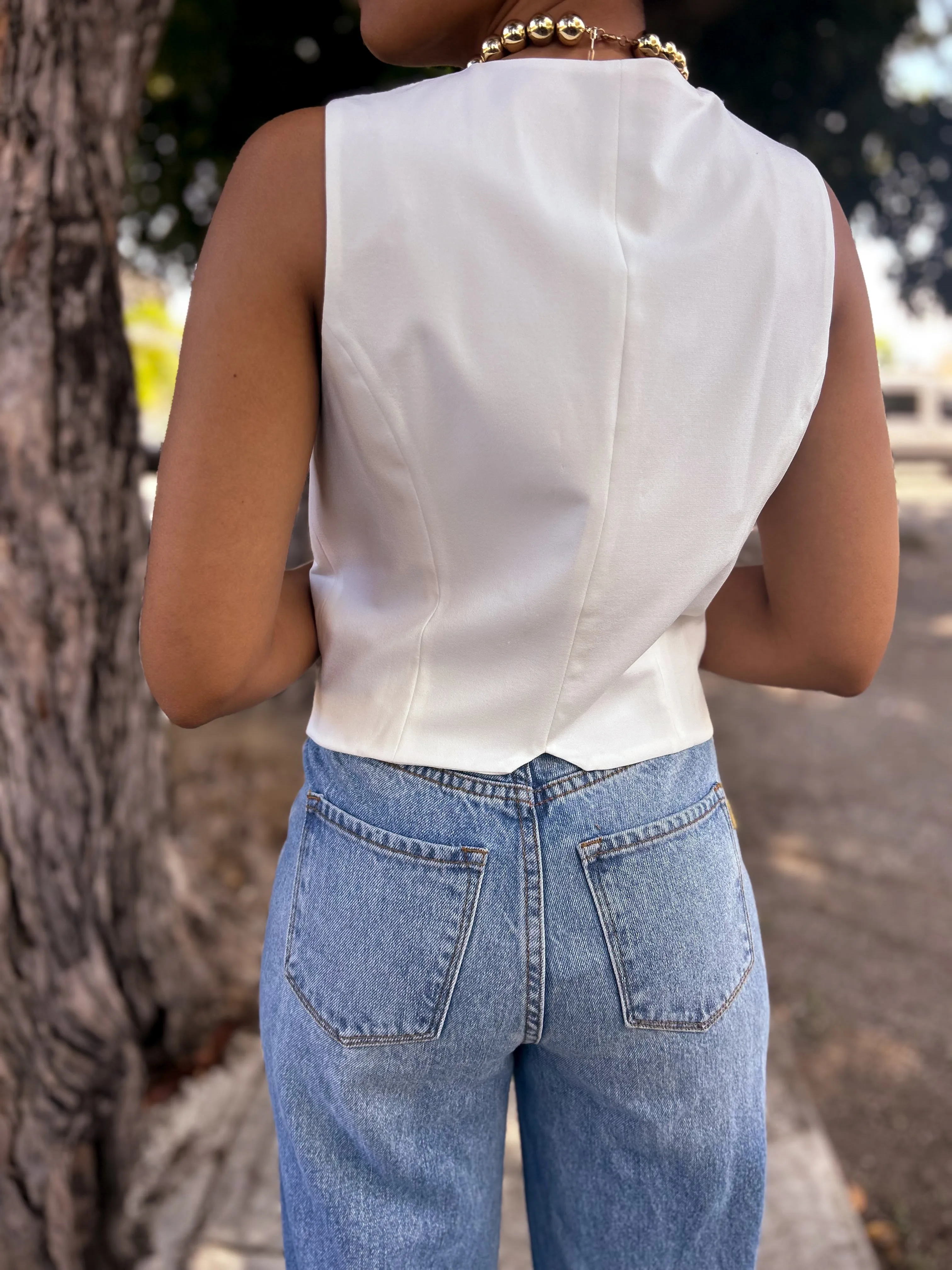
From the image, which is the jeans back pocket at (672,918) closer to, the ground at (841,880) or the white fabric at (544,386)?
the white fabric at (544,386)

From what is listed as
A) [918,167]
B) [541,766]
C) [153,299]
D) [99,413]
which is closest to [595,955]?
[541,766]

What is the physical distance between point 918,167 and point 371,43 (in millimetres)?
4969

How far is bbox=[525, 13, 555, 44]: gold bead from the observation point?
934 mm

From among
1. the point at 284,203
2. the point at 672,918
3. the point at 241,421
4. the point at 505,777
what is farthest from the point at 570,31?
the point at 672,918

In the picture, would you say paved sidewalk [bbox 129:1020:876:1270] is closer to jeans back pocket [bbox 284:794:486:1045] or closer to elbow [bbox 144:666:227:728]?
jeans back pocket [bbox 284:794:486:1045]

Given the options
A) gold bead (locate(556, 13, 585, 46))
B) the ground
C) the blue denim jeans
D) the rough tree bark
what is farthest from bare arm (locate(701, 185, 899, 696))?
the ground

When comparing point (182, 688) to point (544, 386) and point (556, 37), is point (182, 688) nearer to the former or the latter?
point (544, 386)

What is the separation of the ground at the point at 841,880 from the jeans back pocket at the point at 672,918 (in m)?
1.76

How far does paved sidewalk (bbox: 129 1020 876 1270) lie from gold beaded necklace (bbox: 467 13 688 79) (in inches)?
79.3

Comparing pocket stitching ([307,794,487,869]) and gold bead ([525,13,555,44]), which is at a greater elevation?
gold bead ([525,13,555,44])

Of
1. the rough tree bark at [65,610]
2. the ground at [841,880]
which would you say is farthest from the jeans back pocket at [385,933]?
the ground at [841,880]

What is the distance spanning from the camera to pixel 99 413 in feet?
6.06

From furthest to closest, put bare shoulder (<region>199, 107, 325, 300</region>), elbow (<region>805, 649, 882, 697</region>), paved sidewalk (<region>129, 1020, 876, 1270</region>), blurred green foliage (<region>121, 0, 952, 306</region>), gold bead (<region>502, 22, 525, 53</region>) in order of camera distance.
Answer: blurred green foliage (<region>121, 0, 952, 306</region>), paved sidewalk (<region>129, 1020, 876, 1270</region>), elbow (<region>805, 649, 882, 697</region>), gold bead (<region>502, 22, 525, 53</region>), bare shoulder (<region>199, 107, 325, 300</region>)

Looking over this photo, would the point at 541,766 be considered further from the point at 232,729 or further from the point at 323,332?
the point at 232,729
